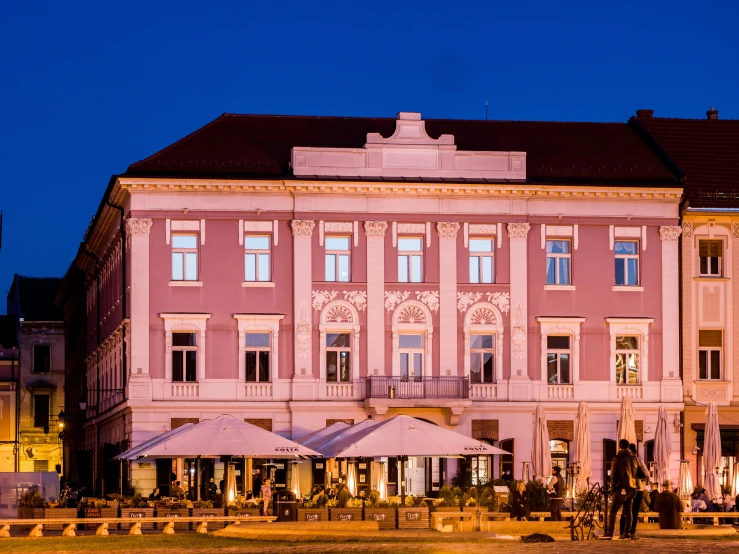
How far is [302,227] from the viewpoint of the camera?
57.7 meters

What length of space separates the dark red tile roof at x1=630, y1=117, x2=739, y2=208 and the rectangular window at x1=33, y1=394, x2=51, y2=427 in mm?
47383

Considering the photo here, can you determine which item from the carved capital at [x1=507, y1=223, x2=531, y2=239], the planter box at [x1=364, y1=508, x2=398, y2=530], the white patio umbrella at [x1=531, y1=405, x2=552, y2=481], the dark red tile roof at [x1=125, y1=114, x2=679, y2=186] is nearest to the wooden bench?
the planter box at [x1=364, y1=508, x2=398, y2=530]

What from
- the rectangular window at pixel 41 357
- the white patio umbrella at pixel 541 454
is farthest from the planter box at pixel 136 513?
the rectangular window at pixel 41 357

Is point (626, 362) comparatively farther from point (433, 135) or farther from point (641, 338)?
point (433, 135)

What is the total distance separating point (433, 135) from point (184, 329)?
12.2m

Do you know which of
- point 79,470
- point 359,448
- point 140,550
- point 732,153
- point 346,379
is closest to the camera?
point 140,550

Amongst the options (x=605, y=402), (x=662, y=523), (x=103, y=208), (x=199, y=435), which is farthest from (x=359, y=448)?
(x=103, y=208)

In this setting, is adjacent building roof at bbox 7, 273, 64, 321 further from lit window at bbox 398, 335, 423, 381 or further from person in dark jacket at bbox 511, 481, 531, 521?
person in dark jacket at bbox 511, 481, 531, 521

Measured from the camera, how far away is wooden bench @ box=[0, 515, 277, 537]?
40.1 m

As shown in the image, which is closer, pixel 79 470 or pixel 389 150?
pixel 389 150

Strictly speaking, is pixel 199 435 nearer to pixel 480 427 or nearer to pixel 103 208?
pixel 480 427

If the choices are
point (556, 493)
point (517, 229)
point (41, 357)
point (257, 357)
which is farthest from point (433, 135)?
point (41, 357)

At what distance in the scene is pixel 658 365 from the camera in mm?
59188

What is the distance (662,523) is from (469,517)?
6.87 meters
